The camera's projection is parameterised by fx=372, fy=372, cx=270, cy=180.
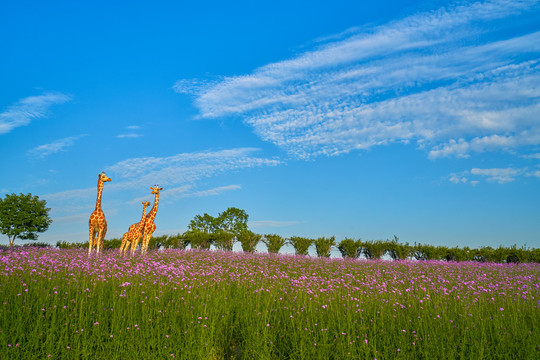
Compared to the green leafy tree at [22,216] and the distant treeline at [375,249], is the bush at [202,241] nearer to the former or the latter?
the distant treeline at [375,249]

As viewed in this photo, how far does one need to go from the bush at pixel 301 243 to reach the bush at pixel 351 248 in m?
2.11

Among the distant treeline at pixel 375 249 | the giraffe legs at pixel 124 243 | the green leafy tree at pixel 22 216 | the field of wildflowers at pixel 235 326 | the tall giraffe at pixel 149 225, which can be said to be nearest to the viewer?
the field of wildflowers at pixel 235 326

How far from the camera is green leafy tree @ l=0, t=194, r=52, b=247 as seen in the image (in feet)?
113

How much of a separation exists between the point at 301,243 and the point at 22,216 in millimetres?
26976

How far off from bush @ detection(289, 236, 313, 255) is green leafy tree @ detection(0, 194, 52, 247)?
1019 inches

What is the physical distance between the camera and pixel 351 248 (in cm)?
2356

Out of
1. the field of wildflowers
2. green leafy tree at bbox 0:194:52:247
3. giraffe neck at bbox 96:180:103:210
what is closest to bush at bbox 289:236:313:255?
giraffe neck at bbox 96:180:103:210

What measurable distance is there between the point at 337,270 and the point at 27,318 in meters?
10.0

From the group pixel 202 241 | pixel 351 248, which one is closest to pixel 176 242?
pixel 202 241

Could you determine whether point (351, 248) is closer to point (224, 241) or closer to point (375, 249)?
point (375, 249)

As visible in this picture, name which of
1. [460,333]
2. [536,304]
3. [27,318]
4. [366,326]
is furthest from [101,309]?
[536,304]

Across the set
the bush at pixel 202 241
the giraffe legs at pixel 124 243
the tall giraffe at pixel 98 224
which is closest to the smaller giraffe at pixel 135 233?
the giraffe legs at pixel 124 243

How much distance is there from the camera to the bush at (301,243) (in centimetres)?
2400

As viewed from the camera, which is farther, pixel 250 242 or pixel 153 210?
pixel 250 242
